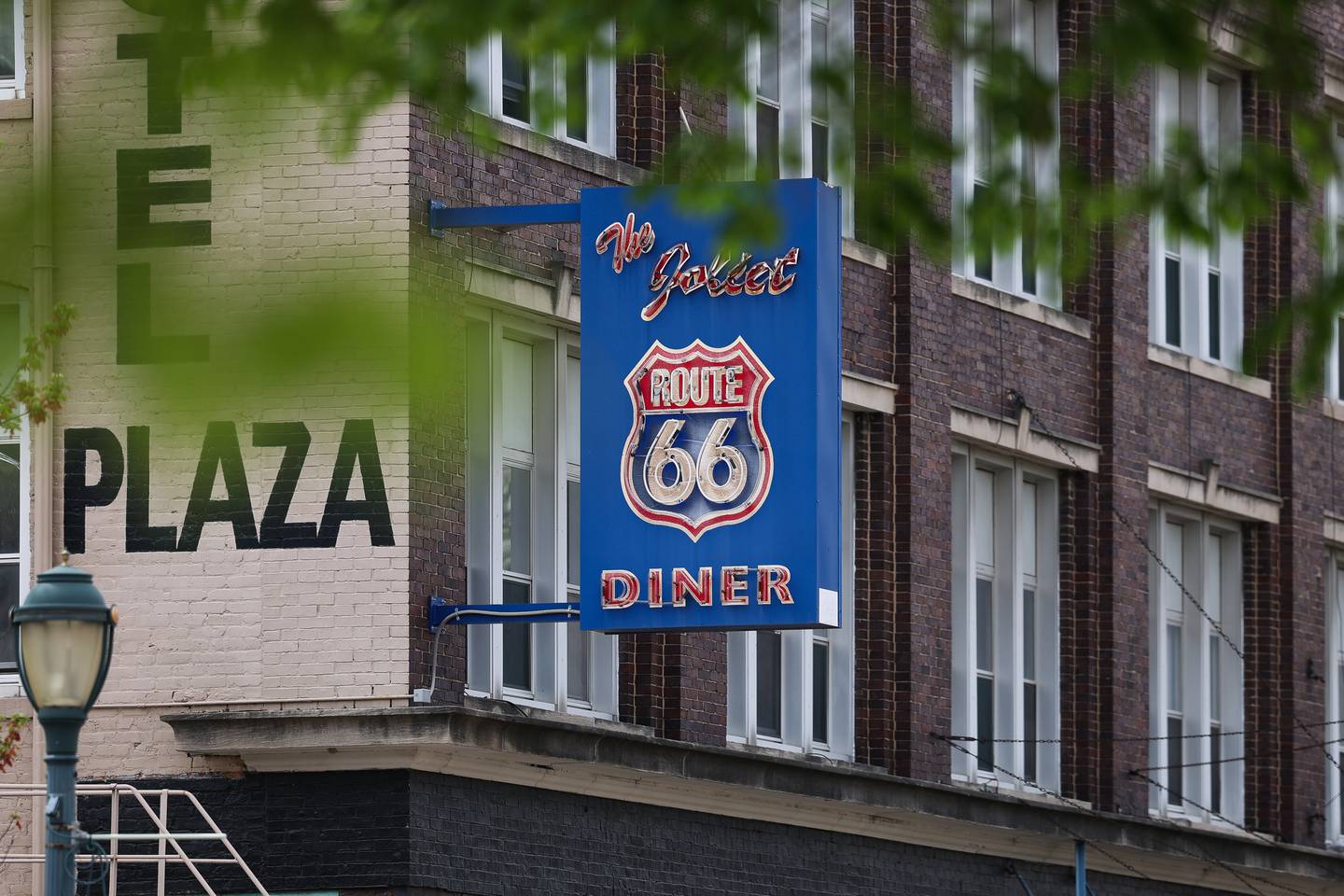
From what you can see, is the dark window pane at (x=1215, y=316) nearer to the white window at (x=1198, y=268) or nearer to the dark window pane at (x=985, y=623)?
the white window at (x=1198, y=268)

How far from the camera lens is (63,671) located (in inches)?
476

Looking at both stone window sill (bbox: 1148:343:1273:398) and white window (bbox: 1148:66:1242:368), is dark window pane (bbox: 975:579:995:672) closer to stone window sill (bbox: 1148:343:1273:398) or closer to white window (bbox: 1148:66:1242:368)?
stone window sill (bbox: 1148:343:1273:398)

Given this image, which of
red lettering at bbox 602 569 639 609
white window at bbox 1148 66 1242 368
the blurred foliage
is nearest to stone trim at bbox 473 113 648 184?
red lettering at bbox 602 569 639 609

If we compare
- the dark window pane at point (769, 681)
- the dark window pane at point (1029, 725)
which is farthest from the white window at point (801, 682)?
the dark window pane at point (1029, 725)

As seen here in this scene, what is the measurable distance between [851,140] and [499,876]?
43.0ft

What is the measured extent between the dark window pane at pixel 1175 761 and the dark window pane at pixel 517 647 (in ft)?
30.7

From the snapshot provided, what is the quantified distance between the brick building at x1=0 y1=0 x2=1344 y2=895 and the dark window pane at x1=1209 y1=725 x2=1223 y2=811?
8 cm

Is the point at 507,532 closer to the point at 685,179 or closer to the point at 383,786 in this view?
the point at 383,786

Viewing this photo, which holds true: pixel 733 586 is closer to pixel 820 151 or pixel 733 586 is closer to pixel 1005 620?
pixel 820 151

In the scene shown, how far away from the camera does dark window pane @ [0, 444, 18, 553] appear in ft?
60.0

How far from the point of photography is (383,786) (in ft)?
58.0

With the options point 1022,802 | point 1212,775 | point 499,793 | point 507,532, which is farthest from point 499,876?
point 1212,775

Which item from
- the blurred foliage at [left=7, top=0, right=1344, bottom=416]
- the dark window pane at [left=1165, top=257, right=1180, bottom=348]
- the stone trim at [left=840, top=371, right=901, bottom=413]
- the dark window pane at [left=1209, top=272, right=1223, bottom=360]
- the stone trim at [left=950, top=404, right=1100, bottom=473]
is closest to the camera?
the blurred foliage at [left=7, top=0, right=1344, bottom=416]

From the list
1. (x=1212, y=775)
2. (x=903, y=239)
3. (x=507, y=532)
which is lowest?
(x=1212, y=775)
